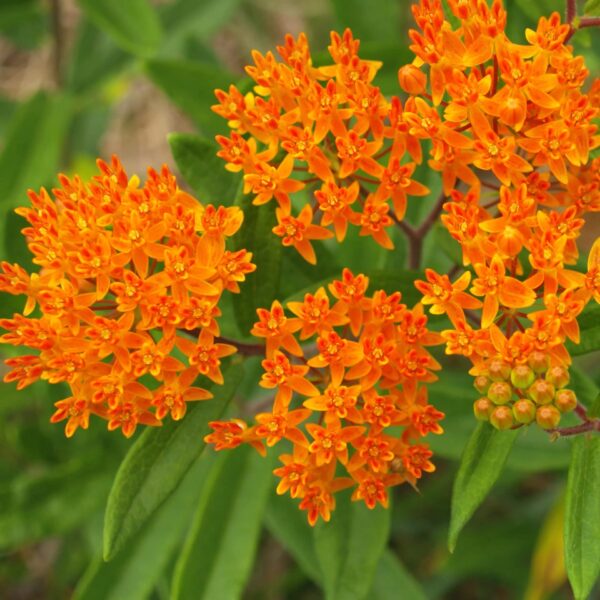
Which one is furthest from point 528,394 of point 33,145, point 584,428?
point 33,145

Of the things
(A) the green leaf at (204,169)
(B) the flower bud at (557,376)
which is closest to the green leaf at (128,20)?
(A) the green leaf at (204,169)

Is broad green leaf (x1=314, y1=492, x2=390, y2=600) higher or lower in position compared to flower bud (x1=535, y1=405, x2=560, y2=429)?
lower

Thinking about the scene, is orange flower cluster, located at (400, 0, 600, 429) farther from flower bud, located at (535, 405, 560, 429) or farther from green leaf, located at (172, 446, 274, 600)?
green leaf, located at (172, 446, 274, 600)

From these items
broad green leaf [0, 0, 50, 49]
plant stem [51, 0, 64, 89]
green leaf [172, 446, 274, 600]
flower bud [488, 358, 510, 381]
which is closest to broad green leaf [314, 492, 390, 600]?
green leaf [172, 446, 274, 600]

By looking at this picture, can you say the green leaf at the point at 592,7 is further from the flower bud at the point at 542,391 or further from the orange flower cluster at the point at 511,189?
the flower bud at the point at 542,391

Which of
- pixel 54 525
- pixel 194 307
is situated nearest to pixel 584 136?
pixel 194 307

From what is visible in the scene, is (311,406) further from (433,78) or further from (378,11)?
(378,11)

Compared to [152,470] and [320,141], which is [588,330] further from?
[152,470]
